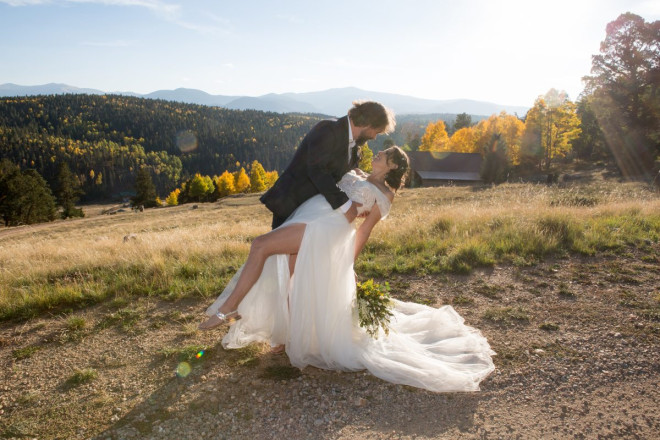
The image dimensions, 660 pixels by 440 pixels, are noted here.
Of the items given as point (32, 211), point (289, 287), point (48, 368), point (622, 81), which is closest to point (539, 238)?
point (289, 287)

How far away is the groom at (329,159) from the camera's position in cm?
414

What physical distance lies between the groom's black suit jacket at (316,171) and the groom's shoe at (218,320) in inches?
47.4

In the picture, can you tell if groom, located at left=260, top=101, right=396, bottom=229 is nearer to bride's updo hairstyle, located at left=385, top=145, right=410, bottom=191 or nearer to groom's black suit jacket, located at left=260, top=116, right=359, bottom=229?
groom's black suit jacket, located at left=260, top=116, right=359, bottom=229

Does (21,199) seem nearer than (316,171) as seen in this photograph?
No

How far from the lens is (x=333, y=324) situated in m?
4.09

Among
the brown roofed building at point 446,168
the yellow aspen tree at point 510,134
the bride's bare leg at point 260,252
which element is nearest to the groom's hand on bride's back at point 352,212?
the bride's bare leg at point 260,252

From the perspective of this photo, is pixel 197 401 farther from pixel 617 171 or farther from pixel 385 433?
pixel 617 171

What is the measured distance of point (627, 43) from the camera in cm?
3525

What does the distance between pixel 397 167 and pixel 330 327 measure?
6.35ft

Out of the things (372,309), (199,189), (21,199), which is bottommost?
(199,189)

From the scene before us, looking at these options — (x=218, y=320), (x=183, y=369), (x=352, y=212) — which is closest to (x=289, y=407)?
(x=218, y=320)

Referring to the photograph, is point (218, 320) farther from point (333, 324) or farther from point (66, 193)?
point (66, 193)

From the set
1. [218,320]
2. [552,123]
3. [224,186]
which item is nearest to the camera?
[218,320]

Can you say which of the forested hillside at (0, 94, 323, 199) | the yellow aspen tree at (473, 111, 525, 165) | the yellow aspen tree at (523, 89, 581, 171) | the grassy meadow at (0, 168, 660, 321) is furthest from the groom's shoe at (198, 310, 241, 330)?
the forested hillside at (0, 94, 323, 199)
